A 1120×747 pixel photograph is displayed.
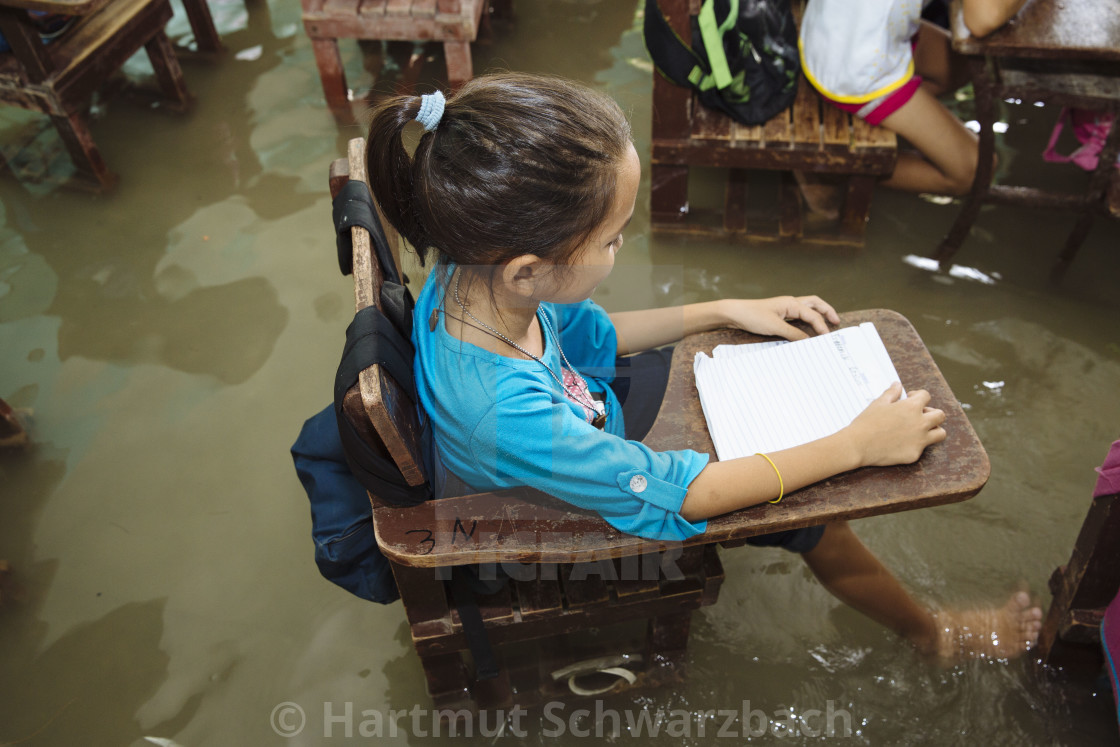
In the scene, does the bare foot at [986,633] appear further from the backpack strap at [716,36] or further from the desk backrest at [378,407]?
the backpack strap at [716,36]

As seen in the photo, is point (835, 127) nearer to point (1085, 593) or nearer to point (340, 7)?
point (1085, 593)

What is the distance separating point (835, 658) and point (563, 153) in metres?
1.48

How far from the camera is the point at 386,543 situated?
4.10ft

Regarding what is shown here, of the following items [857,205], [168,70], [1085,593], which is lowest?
[1085,593]

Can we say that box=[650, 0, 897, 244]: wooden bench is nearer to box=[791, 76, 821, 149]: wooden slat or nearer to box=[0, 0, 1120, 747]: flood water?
box=[791, 76, 821, 149]: wooden slat

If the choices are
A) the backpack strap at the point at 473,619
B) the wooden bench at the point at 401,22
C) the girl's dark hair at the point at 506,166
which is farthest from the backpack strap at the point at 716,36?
the backpack strap at the point at 473,619

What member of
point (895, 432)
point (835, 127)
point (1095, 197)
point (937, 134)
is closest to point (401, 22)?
point (835, 127)

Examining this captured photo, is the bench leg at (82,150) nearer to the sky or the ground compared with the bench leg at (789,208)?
nearer to the sky

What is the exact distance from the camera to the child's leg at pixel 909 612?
1837 millimetres

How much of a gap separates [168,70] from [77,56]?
1.70ft

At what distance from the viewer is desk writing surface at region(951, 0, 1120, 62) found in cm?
221

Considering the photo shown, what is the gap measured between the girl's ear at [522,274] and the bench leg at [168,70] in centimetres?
291

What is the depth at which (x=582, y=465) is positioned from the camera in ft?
4.04

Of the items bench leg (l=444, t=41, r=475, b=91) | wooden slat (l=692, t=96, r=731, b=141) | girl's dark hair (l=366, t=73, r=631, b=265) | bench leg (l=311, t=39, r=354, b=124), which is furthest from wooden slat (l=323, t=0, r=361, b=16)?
girl's dark hair (l=366, t=73, r=631, b=265)
